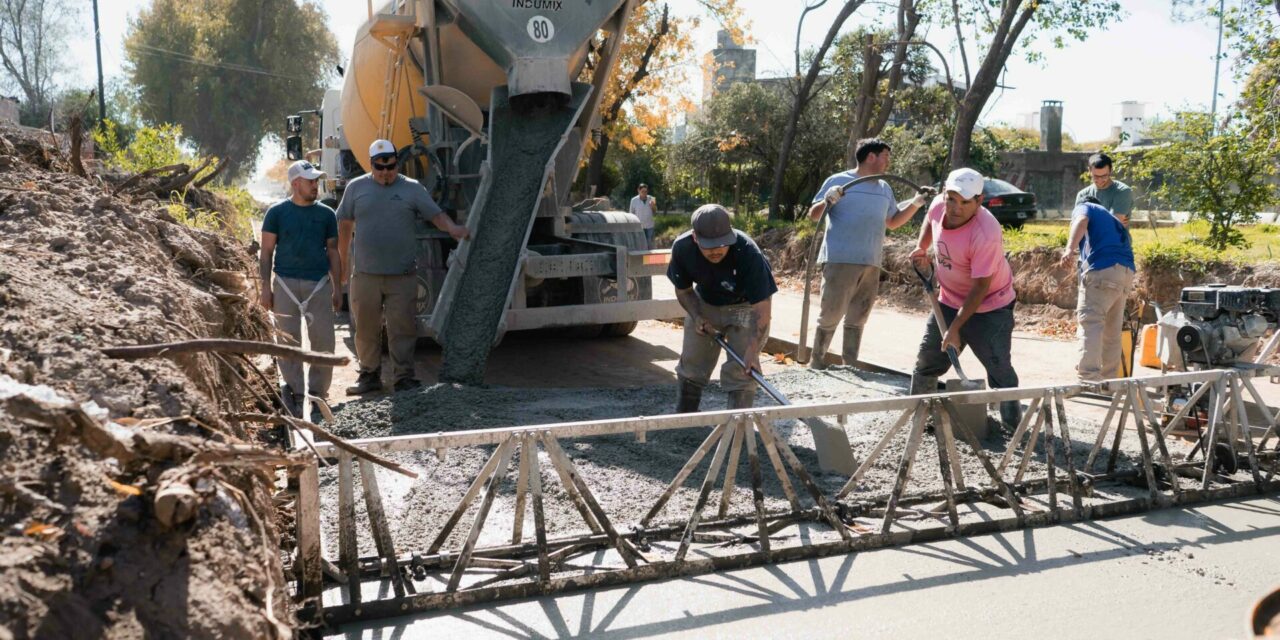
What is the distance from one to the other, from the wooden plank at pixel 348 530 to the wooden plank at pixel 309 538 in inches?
7.9

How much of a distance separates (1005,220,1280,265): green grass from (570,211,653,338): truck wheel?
5440 millimetres

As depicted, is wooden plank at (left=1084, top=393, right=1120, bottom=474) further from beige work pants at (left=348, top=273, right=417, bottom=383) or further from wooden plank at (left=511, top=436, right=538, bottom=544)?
beige work pants at (left=348, top=273, right=417, bottom=383)

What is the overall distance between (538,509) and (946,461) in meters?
1.78

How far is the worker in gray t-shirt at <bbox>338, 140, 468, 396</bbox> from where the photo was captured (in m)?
6.99

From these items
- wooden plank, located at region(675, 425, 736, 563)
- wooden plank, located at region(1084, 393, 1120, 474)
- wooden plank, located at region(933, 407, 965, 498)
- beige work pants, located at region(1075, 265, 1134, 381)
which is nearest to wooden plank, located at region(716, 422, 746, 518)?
wooden plank, located at region(675, 425, 736, 563)

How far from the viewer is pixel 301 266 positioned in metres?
6.56

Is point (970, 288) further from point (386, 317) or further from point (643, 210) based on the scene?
point (643, 210)

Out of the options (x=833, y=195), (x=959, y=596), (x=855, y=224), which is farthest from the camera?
(x=855, y=224)

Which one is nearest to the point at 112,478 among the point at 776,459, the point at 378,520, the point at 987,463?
the point at 378,520

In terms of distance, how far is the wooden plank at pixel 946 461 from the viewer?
429cm

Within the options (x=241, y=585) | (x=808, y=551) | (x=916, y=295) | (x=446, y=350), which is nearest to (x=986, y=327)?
(x=808, y=551)

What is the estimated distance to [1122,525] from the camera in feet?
14.6

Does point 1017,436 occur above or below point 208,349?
below

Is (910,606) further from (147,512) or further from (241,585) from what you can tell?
(147,512)
